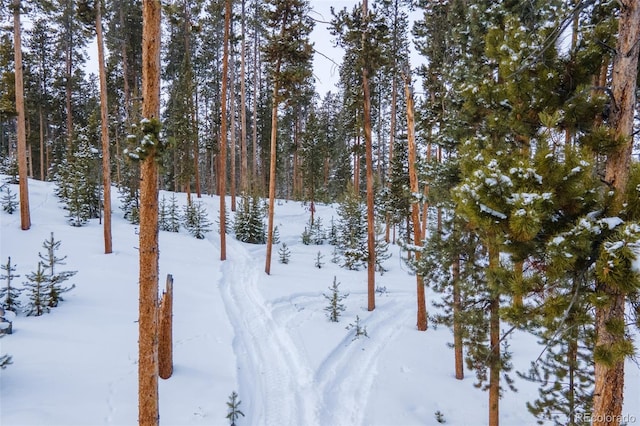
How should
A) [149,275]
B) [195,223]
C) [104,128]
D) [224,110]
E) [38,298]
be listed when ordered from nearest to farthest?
[149,275] → [38,298] → [104,128] → [224,110] → [195,223]

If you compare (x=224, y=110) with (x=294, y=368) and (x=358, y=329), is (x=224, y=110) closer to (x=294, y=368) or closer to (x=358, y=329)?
(x=358, y=329)

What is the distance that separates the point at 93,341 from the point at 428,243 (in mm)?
8240

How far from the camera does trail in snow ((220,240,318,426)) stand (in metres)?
6.67

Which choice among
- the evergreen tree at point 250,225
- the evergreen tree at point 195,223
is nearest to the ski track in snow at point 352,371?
the evergreen tree at point 250,225

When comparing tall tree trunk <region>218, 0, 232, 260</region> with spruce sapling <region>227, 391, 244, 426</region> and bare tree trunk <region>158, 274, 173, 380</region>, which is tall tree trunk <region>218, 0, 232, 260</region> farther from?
spruce sapling <region>227, 391, 244, 426</region>

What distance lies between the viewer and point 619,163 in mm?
3414

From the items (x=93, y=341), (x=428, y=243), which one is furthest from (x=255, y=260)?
(x=428, y=243)

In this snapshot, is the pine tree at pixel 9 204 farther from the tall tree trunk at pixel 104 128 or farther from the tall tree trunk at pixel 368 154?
the tall tree trunk at pixel 368 154

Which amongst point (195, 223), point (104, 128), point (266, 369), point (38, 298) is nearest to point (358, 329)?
point (266, 369)

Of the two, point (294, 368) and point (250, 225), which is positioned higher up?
point (250, 225)

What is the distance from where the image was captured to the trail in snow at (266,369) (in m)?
6.67

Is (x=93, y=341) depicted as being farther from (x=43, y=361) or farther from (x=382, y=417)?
(x=382, y=417)

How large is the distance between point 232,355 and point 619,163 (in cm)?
821

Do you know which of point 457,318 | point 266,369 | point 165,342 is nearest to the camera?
point 165,342
